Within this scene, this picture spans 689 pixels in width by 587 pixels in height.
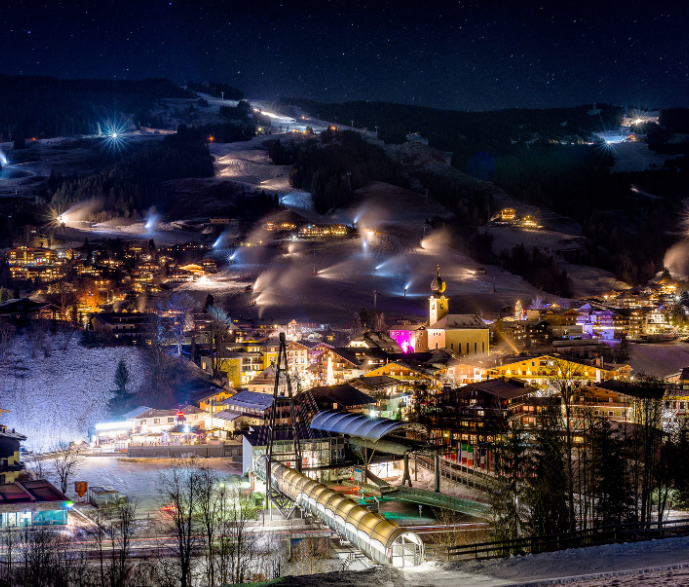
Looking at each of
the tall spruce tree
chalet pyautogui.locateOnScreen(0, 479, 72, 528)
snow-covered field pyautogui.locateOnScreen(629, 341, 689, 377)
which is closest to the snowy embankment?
the tall spruce tree

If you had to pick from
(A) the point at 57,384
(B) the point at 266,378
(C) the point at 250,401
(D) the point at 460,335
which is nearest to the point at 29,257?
(A) the point at 57,384

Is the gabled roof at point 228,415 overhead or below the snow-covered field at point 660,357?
below

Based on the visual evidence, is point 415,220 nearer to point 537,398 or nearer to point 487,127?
point 537,398

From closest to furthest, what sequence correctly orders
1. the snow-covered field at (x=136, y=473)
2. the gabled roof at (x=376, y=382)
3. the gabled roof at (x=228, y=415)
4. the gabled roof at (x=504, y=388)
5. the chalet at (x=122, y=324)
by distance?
1. the snow-covered field at (x=136, y=473)
2. the gabled roof at (x=228, y=415)
3. the gabled roof at (x=504, y=388)
4. the gabled roof at (x=376, y=382)
5. the chalet at (x=122, y=324)

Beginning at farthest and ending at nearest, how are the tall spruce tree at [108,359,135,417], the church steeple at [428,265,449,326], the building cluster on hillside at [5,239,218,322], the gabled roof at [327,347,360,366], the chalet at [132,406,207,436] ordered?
the building cluster on hillside at [5,239,218,322] < the church steeple at [428,265,449,326] < the gabled roof at [327,347,360,366] < the tall spruce tree at [108,359,135,417] < the chalet at [132,406,207,436]

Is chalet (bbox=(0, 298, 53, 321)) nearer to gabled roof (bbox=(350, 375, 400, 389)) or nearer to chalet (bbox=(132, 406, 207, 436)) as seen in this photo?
chalet (bbox=(132, 406, 207, 436))

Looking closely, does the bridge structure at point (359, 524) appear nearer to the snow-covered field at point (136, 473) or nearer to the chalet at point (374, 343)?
the snow-covered field at point (136, 473)

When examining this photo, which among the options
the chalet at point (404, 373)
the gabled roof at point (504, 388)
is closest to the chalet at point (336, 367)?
the chalet at point (404, 373)
